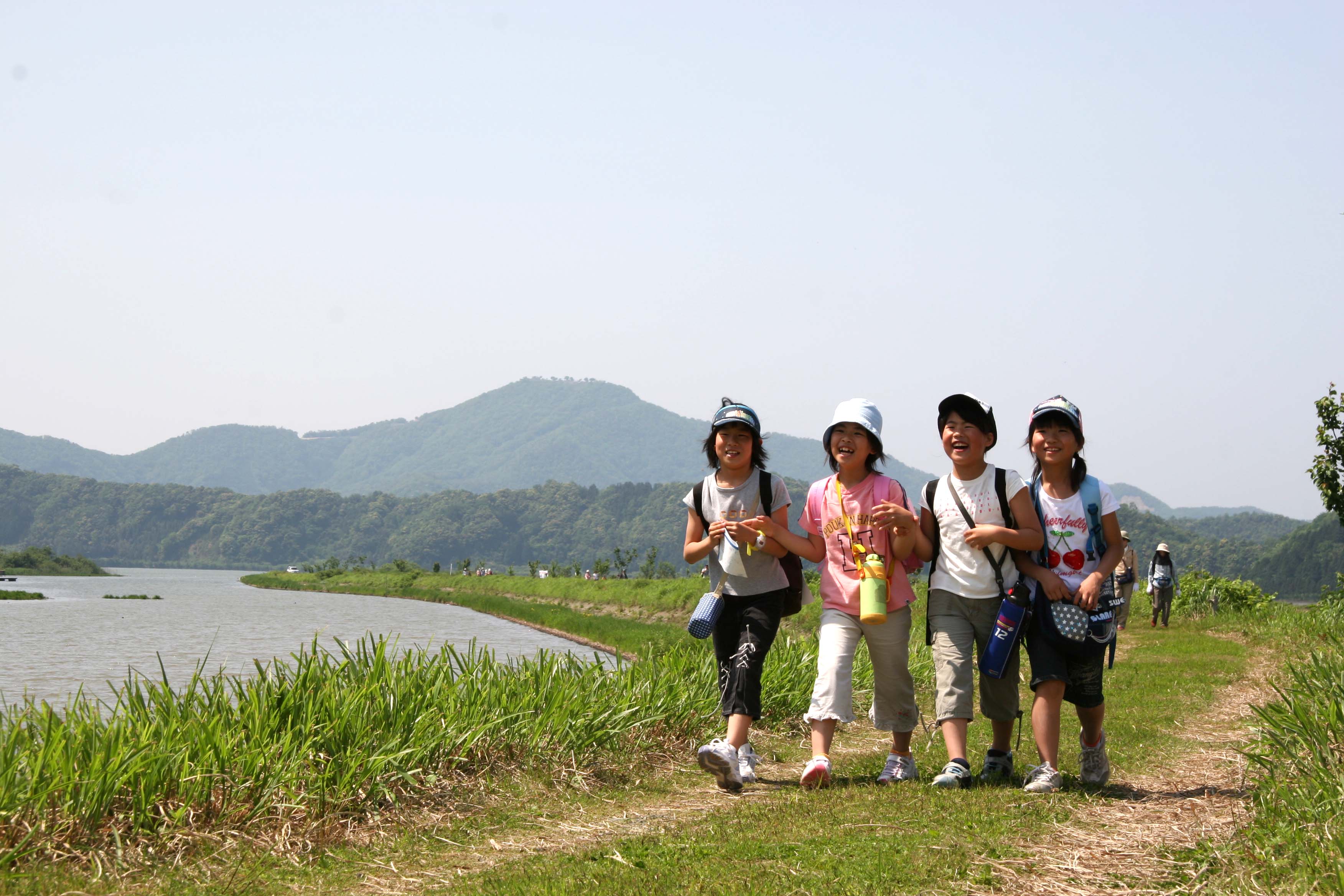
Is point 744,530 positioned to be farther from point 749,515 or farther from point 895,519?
point 895,519

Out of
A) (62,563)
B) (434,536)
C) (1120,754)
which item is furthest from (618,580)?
(434,536)

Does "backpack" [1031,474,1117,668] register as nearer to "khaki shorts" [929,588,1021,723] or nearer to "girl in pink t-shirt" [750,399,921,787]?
"khaki shorts" [929,588,1021,723]

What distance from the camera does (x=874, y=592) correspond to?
4.81 meters

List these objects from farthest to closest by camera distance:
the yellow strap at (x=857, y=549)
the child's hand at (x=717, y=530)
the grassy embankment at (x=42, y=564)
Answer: the grassy embankment at (x=42, y=564)
the child's hand at (x=717, y=530)
the yellow strap at (x=857, y=549)

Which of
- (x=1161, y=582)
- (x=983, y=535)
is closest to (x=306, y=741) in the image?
(x=983, y=535)

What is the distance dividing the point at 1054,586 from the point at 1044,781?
0.85 meters

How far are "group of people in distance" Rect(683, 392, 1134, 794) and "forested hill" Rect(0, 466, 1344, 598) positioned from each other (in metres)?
131

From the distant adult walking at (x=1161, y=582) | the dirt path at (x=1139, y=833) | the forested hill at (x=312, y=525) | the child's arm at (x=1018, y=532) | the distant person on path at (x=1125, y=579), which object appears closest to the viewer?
the dirt path at (x=1139, y=833)

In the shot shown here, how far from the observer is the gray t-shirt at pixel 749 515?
17.0ft

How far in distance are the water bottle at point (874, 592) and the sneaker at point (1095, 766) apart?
1.11 metres

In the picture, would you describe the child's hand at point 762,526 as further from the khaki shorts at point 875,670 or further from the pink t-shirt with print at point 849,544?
the khaki shorts at point 875,670

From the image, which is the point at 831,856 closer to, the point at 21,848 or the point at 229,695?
the point at 21,848

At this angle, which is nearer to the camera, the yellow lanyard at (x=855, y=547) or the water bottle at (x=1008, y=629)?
the water bottle at (x=1008, y=629)

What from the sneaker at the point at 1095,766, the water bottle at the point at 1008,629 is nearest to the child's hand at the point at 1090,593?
the water bottle at the point at 1008,629
